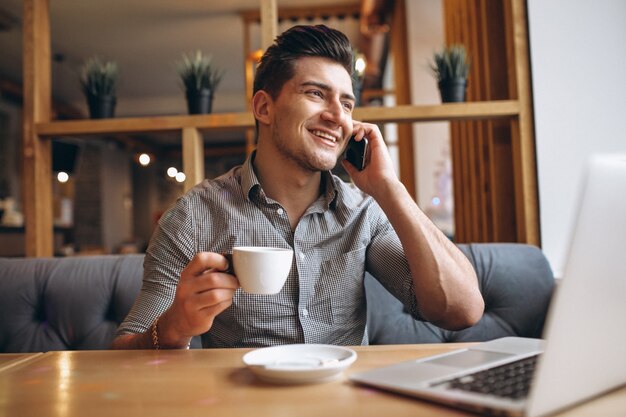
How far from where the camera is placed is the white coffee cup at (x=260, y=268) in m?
0.80

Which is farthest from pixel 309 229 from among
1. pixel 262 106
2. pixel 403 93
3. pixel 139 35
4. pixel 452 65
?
pixel 139 35

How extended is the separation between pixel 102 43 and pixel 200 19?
1.40m

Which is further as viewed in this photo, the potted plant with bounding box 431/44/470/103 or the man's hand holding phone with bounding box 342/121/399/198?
the potted plant with bounding box 431/44/470/103

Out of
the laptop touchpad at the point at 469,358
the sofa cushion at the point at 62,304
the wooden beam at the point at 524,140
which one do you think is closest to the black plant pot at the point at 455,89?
the wooden beam at the point at 524,140

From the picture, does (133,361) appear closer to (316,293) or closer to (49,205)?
(316,293)

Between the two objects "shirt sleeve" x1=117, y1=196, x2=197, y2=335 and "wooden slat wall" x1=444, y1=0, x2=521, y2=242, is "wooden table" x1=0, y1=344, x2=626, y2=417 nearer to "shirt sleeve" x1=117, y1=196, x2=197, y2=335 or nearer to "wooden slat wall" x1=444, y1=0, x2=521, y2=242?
"shirt sleeve" x1=117, y1=196, x2=197, y2=335

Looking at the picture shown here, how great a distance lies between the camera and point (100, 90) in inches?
84.4

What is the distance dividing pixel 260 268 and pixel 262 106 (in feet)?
2.87

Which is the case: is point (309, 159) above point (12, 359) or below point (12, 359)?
above

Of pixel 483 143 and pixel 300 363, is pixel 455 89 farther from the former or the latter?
pixel 300 363

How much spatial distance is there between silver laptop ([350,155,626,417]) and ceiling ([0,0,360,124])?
5.21m

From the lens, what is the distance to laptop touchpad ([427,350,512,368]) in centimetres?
74

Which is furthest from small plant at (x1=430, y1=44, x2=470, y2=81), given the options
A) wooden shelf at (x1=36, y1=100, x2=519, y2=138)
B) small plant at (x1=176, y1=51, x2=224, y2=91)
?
small plant at (x1=176, y1=51, x2=224, y2=91)

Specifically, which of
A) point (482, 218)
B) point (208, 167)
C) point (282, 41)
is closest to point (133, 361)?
point (282, 41)
